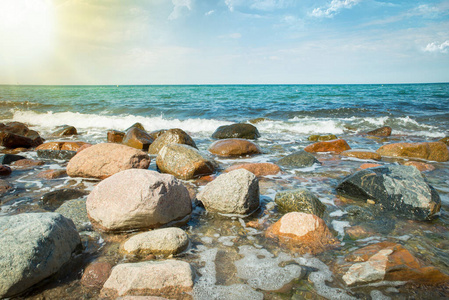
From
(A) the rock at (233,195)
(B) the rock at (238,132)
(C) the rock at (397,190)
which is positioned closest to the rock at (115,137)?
(B) the rock at (238,132)

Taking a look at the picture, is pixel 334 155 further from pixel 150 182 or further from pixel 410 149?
pixel 150 182

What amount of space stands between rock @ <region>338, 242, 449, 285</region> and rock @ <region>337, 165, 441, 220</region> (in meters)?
1.18

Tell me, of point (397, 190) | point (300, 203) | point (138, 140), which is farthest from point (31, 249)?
point (138, 140)

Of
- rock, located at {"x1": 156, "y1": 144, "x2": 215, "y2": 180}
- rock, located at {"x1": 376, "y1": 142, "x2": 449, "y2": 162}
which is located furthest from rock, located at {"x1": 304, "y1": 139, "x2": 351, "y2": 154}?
rock, located at {"x1": 156, "y1": 144, "x2": 215, "y2": 180}

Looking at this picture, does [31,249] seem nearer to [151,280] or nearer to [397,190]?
[151,280]

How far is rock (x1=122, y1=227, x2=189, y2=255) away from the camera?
2.43 m

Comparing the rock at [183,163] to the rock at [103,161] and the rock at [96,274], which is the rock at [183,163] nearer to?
the rock at [103,161]

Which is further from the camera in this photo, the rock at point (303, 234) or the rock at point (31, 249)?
the rock at point (303, 234)

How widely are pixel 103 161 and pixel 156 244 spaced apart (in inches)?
111

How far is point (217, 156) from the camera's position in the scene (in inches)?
256

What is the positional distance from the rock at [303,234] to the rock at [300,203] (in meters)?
0.43

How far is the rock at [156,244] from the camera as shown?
2434mm

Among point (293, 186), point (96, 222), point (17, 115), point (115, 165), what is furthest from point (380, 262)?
point (17, 115)

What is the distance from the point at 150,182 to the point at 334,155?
4861 millimetres
